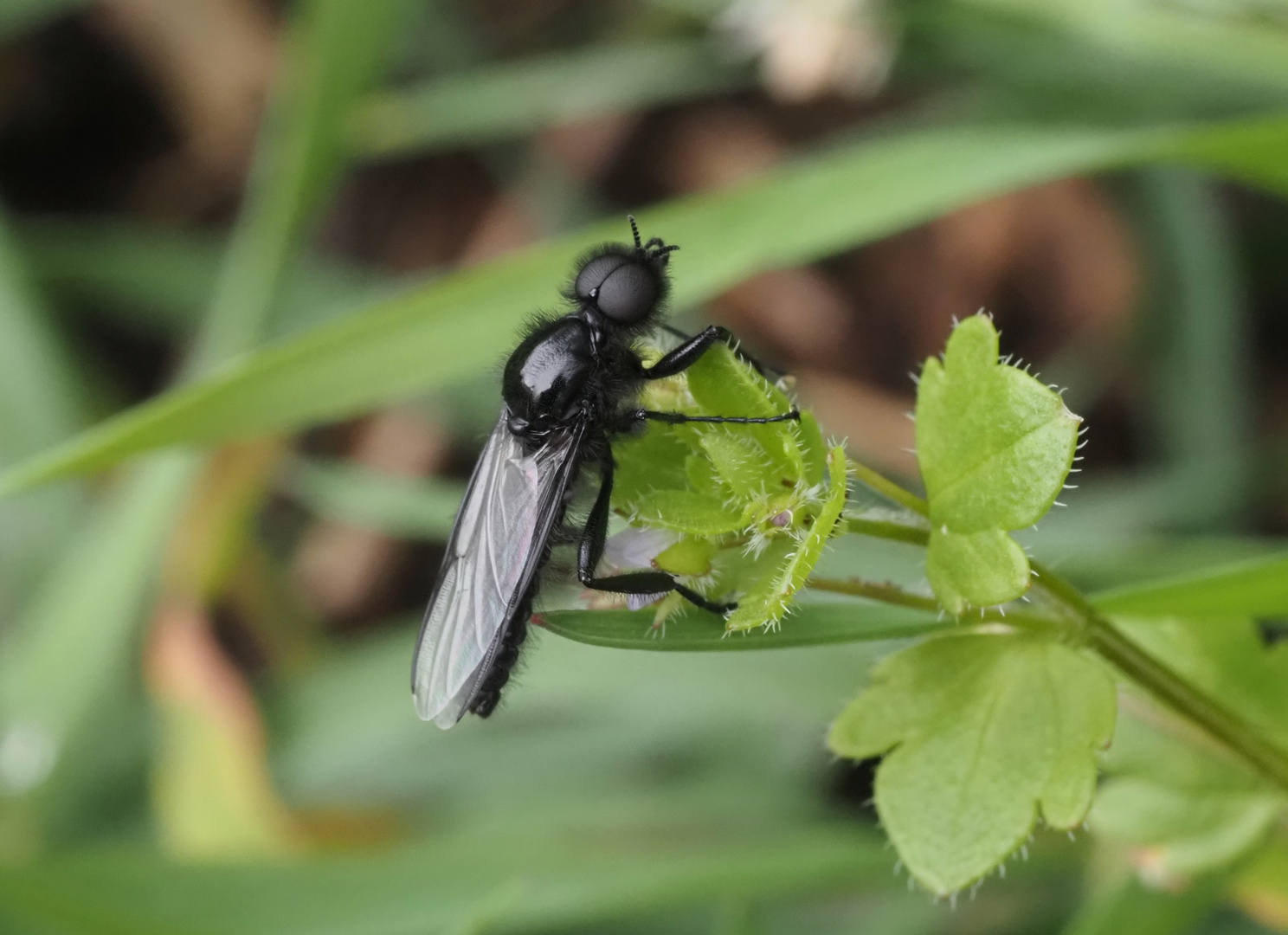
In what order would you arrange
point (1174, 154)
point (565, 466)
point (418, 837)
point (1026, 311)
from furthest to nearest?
point (1026, 311), point (418, 837), point (1174, 154), point (565, 466)

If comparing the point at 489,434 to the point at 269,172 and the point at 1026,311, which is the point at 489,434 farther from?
the point at 1026,311

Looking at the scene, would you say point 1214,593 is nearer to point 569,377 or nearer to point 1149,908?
point 1149,908

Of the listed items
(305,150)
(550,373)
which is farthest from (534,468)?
(305,150)

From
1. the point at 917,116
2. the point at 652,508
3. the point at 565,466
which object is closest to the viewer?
the point at 652,508

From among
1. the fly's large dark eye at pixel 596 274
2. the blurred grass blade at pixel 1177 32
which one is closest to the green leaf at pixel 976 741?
the fly's large dark eye at pixel 596 274

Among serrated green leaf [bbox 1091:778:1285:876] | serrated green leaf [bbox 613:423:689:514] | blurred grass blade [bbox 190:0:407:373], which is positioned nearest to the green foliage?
serrated green leaf [bbox 1091:778:1285:876]

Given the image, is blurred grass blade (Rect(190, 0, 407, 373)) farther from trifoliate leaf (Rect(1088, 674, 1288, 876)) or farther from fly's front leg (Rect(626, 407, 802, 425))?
trifoliate leaf (Rect(1088, 674, 1288, 876))

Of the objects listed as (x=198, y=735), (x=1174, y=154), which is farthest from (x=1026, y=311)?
(x=198, y=735)
